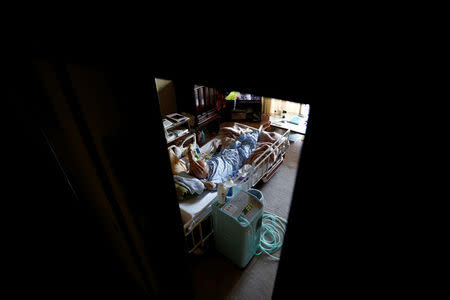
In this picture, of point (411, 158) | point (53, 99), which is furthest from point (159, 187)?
point (411, 158)

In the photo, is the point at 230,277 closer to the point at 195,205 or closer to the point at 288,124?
the point at 195,205

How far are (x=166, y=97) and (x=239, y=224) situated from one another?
3014mm

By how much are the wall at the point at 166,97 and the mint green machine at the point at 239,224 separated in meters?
2.57

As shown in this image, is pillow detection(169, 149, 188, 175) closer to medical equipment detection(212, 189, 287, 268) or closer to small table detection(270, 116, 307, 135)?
medical equipment detection(212, 189, 287, 268)

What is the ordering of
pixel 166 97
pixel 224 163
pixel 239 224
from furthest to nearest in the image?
pixel 166 97 < pixel 224 163 < pixel 239 224

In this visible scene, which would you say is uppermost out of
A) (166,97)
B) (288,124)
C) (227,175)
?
(166,97)

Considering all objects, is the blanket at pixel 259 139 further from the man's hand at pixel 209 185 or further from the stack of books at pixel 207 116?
the man's hand at pixel 209 185

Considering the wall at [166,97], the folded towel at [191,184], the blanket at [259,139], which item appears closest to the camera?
the folded towel at [191,184]

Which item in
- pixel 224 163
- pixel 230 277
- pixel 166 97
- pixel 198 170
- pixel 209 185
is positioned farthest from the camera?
pixel 166 97

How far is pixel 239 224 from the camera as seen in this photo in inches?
79.5

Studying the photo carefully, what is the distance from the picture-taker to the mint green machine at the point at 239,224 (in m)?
2.05

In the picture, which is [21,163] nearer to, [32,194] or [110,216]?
[32,194]

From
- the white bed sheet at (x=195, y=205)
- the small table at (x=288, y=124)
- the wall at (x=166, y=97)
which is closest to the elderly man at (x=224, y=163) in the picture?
the white bed sheet at (x=195, y=205)

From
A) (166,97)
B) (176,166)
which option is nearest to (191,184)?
(176,166)
